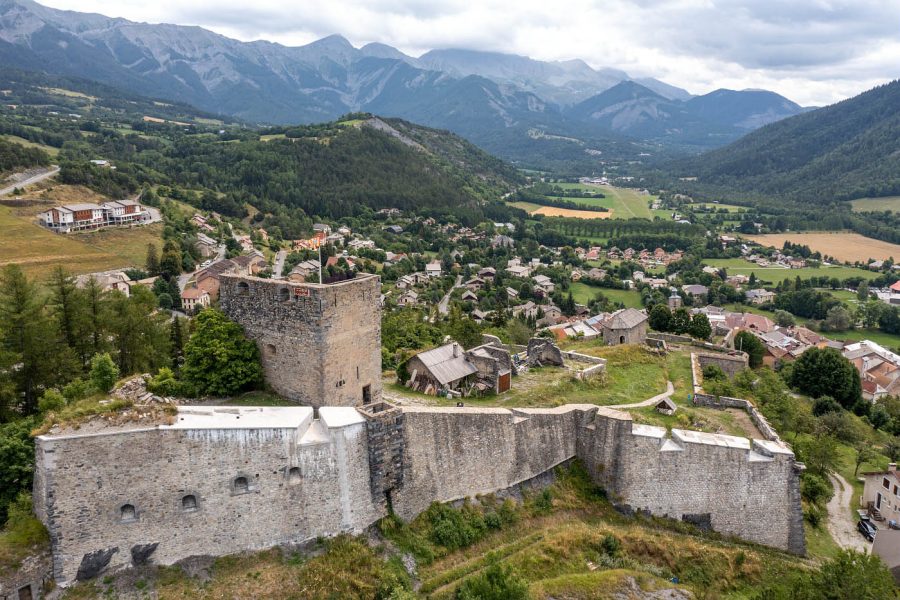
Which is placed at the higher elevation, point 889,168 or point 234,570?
point 889,168

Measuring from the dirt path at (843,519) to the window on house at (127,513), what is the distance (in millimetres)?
25750

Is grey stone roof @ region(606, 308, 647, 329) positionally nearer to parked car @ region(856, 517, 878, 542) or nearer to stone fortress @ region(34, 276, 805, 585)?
parked car @ region(856, 517, 878, 542)

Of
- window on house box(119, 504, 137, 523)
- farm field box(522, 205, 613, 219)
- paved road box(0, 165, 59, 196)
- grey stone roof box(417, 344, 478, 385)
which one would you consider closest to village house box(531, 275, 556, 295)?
farm field box(522, 205, 613, 219)

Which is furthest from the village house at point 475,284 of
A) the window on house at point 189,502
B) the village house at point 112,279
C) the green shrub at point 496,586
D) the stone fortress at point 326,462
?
the window on house at point 189,502

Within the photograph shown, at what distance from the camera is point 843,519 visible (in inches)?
1063

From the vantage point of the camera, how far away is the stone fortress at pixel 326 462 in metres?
14.3

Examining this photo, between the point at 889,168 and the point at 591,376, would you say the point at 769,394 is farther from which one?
the point at 889,168

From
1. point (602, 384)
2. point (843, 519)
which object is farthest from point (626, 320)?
point (843, 519)

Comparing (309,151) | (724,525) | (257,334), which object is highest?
(309,151)

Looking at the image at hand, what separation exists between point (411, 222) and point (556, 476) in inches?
4499

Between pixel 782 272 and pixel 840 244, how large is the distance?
35.2 meters

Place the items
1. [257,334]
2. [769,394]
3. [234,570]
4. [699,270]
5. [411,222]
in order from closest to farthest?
[234,570]
[257,334]
[769,394]
[699,270]
[411,222]

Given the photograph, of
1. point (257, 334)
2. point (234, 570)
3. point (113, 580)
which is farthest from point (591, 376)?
point (113, 580)

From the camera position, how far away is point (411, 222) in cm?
A: 13362
